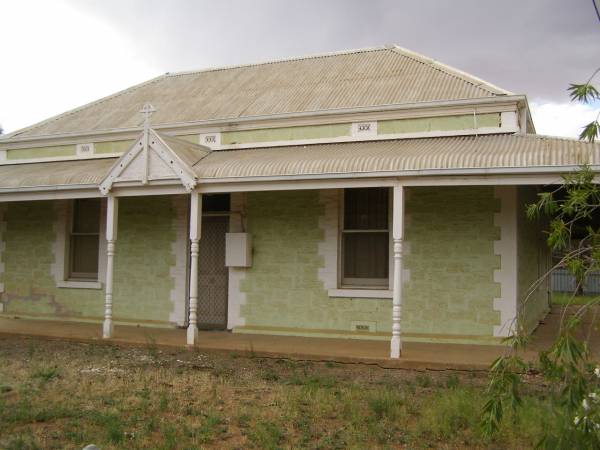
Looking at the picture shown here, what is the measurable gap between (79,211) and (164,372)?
647 cm

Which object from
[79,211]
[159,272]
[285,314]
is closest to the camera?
[285,314]

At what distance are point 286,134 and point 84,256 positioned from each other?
5257mm

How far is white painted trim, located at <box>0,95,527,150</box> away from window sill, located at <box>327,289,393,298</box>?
3087 millimetres

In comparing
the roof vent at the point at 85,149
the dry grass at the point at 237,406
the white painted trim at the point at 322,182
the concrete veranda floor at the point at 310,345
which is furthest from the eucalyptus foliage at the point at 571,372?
the roof vent at the point at 85,149

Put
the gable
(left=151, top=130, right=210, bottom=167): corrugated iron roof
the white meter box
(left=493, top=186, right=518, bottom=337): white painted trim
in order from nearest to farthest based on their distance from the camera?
(left=493, top=186, right=518, bottom=337): white painted trim → the gable → (left=151, top=130, right=210, bottom=167): corrugated iron roof → the white meter box

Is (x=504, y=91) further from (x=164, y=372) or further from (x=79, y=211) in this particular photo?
(x=79, y=211)

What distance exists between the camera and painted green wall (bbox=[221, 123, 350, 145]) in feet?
38.1

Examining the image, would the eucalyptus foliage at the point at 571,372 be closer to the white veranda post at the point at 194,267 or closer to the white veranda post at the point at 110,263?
the white veranda post at the point at 194,267

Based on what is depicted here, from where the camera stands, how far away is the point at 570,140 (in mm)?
9383

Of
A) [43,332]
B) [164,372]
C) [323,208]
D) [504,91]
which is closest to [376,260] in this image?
[323,208]

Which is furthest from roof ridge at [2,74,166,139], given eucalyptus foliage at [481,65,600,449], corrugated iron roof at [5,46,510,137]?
eucalyptus foliage at [481,65,600,449]

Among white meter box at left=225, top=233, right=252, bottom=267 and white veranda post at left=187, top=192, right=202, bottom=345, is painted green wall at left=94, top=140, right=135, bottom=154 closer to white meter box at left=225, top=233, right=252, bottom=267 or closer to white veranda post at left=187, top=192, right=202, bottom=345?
white meter box at left=225, top=233, right=252, bottom=267

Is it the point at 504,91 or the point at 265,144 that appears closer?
the point at 504,91

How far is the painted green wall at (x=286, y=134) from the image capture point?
38.1 ft
